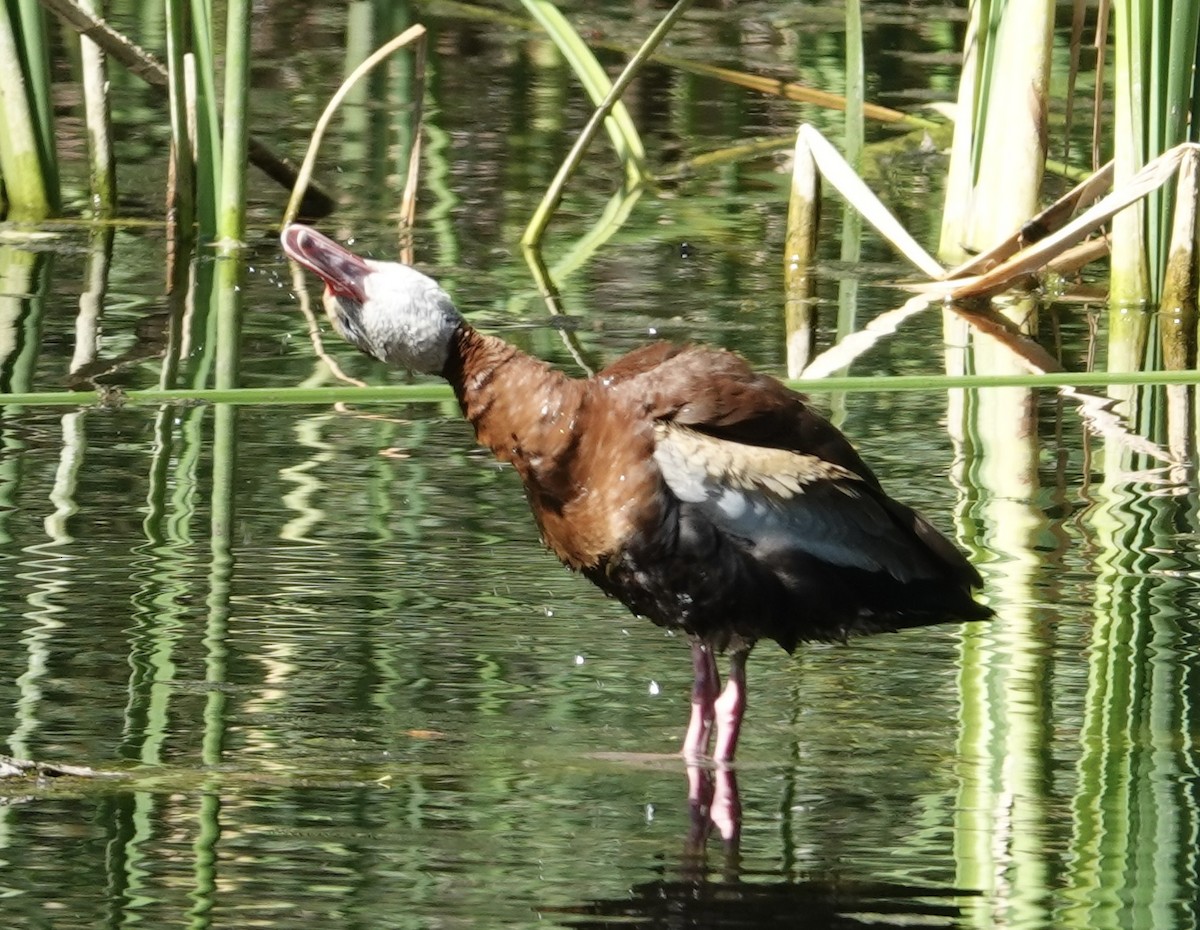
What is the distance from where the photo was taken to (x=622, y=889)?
11.0 feet

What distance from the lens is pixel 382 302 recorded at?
3.95 meters

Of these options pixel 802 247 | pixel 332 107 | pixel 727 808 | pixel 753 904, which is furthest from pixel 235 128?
pixel 753 904

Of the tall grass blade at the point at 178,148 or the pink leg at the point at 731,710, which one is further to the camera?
the tall grass blade at the point at 178,148

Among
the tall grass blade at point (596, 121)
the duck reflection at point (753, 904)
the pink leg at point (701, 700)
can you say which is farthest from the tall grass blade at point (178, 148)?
the duck reflection at point (753, 904)

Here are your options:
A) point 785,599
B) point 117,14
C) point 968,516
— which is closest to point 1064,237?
point 968,516

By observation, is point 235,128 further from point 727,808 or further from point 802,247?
point 727,808

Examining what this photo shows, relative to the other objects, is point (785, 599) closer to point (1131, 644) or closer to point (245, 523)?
point (1131, 644)

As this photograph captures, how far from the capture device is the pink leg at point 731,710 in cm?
400

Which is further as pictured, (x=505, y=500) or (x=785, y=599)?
(x=505, y=500)

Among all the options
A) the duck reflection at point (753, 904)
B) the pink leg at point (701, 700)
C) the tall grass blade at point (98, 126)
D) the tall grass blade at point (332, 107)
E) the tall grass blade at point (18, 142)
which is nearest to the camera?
the duck reflection at point (753, 904)

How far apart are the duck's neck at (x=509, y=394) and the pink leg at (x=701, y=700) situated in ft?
1.58

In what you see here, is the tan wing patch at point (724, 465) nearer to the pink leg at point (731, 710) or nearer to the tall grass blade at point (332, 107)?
the pink leg at point (731, 710)

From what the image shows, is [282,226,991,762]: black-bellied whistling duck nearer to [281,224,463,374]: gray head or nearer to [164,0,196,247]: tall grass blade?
[281,224,463,374]: gray head

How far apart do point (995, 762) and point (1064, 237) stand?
335cm
